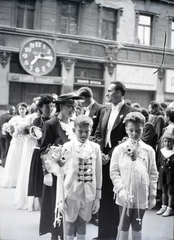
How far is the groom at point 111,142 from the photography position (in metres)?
3.38

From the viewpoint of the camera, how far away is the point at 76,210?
2795mm

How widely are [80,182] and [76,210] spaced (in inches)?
10.3

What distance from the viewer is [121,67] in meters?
4.22

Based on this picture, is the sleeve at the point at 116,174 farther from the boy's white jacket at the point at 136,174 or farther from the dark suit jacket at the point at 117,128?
the dark suit jacket at the point at 117,128

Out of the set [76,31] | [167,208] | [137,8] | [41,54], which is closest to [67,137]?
[41,54]

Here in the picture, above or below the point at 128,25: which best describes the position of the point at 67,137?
below

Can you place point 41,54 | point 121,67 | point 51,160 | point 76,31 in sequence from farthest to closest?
1. point 121,67
2. point 76,31
3. point 41,54
4. point 51,160

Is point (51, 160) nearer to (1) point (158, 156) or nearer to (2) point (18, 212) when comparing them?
(2) point (18, 212)

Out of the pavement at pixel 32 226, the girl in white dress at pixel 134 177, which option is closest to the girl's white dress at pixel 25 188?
the pavement at pixel 32 226

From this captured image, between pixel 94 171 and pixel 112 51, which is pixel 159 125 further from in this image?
pixel 94 171

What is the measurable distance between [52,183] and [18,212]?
1.72 m

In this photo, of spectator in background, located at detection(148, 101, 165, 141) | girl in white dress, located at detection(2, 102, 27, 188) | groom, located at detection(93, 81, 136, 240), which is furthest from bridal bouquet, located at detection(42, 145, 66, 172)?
girl in white dress, located at detection(2, 102, 27, 188)

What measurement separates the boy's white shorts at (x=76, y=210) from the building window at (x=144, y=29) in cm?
216

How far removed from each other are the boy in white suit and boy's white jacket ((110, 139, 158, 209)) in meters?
0.23
